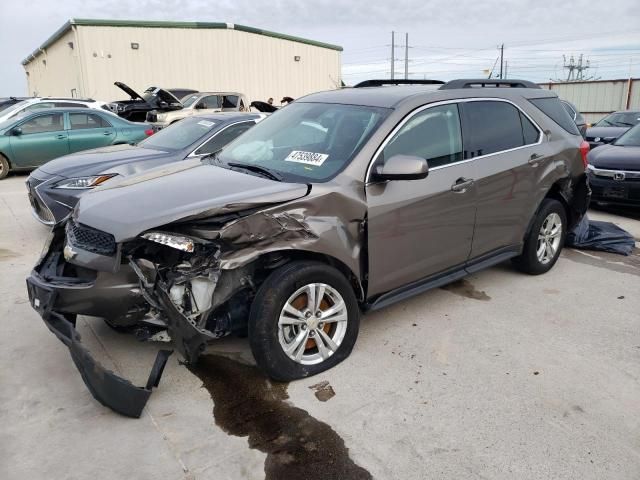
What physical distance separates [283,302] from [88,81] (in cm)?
2319

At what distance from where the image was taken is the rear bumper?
9.34 ft

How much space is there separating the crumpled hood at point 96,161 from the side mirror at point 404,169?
12.5 ft

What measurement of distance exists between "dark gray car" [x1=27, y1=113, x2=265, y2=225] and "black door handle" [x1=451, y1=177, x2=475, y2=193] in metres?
3.44

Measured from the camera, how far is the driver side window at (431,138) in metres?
3.71

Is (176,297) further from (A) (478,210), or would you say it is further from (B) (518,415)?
(A) (478,210)

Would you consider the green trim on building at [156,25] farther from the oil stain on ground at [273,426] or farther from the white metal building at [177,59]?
the oil stain on ground at [273,426]

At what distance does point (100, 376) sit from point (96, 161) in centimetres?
419

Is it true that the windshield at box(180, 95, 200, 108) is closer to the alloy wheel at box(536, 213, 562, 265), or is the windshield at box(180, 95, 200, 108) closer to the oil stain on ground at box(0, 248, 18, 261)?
the oil stain on ground at box(0, 248, 18, 261)

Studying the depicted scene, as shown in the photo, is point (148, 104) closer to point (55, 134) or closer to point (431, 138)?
point (55, 134)

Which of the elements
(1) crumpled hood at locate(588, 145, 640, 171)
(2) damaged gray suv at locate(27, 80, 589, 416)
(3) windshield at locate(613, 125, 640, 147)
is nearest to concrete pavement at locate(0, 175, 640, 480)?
(2) damaged gray suv at locate(27, 80, 589, 416)

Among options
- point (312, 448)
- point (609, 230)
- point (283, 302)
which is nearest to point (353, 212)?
point (283, 302)

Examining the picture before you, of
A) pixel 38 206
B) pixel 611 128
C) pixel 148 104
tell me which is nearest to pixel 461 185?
pixel 38 206

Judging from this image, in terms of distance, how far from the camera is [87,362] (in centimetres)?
285

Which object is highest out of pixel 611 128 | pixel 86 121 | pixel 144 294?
pixel 86 121
